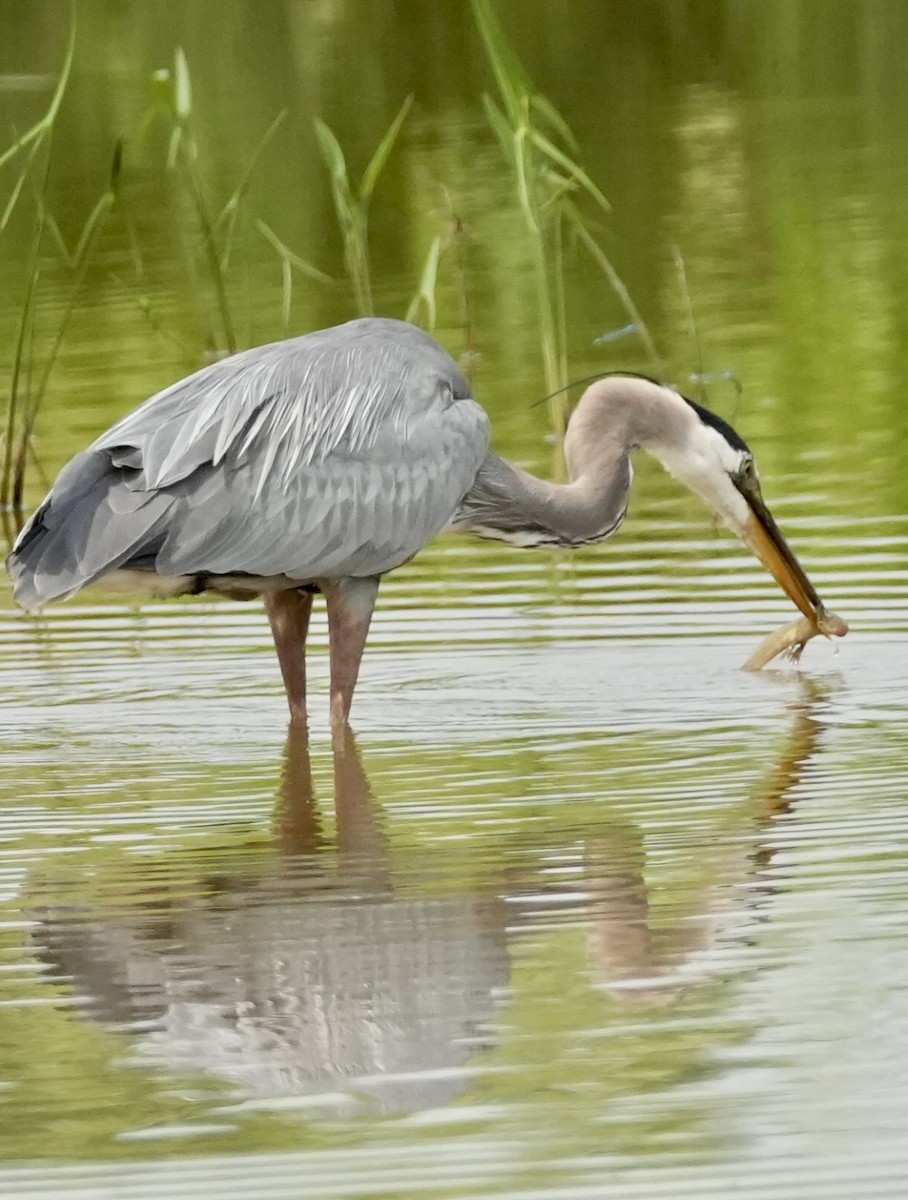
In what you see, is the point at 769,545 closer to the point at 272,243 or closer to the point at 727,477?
the point at 727,477

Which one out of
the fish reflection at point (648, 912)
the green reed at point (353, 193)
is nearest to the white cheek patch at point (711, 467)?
the green reed at point (353, 193)

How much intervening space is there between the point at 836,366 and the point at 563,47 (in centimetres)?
1561

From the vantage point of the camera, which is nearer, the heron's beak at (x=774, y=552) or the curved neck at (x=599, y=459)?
the heron's beak at (x=774, y=552)

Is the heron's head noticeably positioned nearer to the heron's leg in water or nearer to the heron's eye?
the heron's eye

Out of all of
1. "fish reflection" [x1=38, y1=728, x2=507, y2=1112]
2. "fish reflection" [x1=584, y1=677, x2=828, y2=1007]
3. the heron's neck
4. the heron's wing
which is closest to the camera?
"fish reflection" [x1=38, y1=728, x2=507, y2=1112]

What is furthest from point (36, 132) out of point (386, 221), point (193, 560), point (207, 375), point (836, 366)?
point (386, 221)

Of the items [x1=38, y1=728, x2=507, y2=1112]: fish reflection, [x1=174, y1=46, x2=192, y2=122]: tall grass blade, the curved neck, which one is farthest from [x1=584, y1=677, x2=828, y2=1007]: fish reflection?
[x1=174, y1=46, x2=192, y2=122]: tall grass blade

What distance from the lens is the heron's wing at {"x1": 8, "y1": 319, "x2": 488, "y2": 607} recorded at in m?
7.27

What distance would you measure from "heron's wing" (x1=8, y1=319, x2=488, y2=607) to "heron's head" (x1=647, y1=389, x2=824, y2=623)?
714 mm

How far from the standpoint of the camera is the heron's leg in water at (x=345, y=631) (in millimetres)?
7645

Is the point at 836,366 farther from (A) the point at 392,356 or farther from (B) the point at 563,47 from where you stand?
(B) the point at 563,47

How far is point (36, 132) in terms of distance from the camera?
9539 millimetres

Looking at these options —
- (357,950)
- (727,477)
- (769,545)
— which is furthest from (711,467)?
(357,950)

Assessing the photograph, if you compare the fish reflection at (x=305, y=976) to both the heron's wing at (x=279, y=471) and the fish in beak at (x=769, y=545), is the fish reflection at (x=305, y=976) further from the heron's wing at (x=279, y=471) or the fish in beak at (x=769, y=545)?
the fish in beak at (x=769, y=545)
